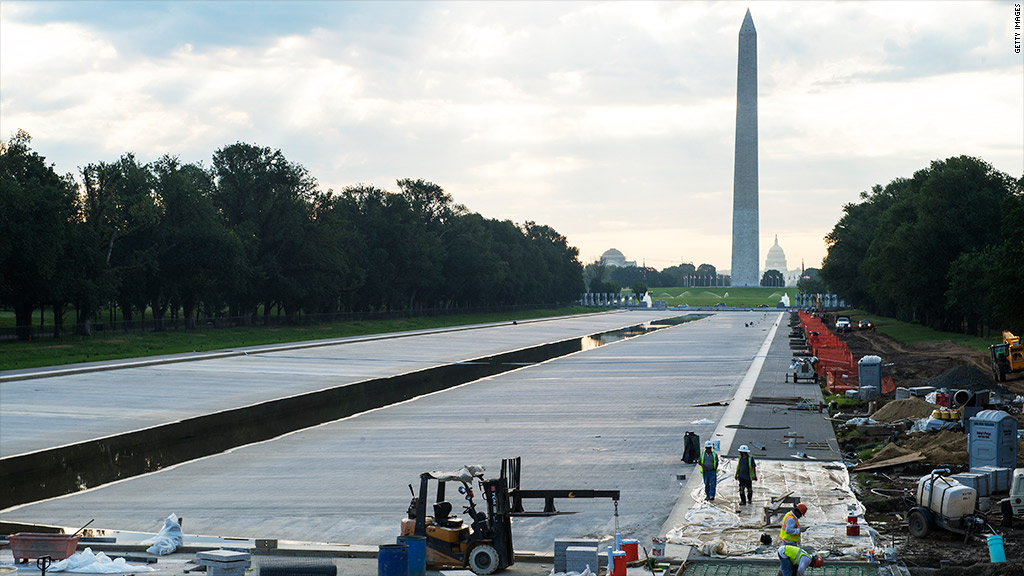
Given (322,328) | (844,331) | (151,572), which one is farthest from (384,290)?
(151,572)

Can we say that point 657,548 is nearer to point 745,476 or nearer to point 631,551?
point 631,551

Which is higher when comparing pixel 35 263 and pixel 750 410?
pixel 35 263

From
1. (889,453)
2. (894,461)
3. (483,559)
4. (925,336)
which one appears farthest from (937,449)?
(925,336)

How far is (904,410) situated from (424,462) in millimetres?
18696

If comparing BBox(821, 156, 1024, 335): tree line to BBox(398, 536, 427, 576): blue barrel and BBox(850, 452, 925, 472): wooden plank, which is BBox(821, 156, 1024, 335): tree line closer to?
BBox(850, 452, 925, 472): wooden plank

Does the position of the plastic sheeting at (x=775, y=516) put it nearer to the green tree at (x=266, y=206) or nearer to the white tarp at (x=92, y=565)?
the white tarp at (x=92, y=565)

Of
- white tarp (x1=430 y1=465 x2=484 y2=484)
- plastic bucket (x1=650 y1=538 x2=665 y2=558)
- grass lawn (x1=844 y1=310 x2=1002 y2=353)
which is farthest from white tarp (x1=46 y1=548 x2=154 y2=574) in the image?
grass lawn (x1=844 y1=310 x2=1002 y2=353)

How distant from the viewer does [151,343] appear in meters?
86.2

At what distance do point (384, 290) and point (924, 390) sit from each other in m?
107

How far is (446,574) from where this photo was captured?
19.0 meters

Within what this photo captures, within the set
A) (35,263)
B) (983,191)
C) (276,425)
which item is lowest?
(276,425)

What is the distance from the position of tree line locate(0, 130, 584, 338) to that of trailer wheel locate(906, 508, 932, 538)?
66699mm

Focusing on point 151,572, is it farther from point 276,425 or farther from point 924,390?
point 924,390

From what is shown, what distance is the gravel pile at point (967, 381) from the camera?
45344 millimetres
